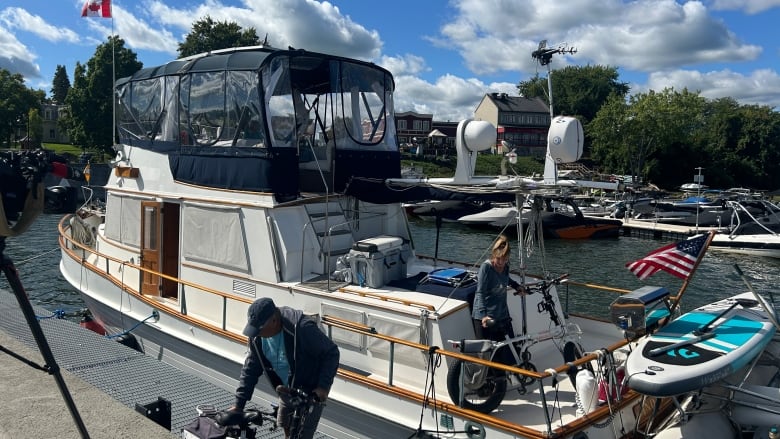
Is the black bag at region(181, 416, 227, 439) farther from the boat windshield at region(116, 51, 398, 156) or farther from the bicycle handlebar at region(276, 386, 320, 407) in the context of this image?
the boat windshield at region(116, 51, 398, 156)

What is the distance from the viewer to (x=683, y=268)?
21.0ft

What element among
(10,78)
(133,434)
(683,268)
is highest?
(10,78)

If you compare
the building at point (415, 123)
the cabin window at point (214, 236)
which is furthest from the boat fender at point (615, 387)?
the building at point (415, 123)

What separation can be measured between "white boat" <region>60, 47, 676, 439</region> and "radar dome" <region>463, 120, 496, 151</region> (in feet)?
0.06

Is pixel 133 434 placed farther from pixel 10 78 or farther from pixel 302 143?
pixel 10 78

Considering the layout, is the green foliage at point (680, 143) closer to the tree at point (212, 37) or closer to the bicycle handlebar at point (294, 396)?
the tree at point (212, 37)

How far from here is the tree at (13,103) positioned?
59031 millimetres

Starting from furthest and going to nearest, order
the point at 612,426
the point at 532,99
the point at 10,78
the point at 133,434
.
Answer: the point at 532,99 → the point at 10,78 → the point at 612,426 → the point at 133,434

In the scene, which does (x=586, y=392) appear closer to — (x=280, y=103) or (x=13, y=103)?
(x=280, y=103)

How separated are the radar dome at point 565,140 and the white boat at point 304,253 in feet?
2.30

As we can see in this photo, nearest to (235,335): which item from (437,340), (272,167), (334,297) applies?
(334,297)

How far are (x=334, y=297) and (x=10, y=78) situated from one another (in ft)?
239

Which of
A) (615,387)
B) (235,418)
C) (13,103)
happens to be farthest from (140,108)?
(13,103)

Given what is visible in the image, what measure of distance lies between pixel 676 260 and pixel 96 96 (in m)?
49.2
